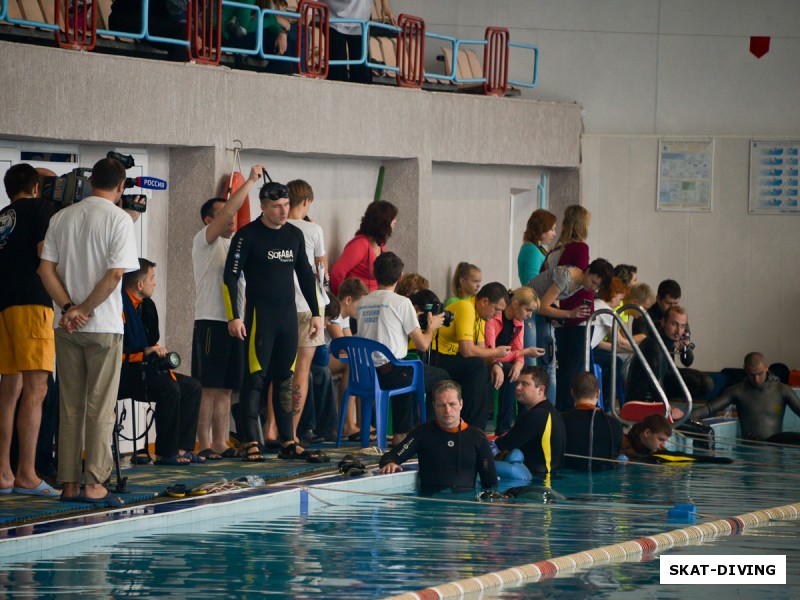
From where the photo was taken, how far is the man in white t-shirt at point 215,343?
895 centimetres

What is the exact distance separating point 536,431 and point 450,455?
91 cm

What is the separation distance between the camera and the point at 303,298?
383 inches

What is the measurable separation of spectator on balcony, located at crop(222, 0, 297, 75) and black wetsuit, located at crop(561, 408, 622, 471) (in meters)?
4.27

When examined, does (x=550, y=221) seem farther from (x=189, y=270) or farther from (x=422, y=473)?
(x=422, y=473)

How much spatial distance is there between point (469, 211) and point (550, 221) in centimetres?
205

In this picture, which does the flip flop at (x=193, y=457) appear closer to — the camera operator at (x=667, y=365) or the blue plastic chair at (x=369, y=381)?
the blue plastic chair at (x=369, y=381)

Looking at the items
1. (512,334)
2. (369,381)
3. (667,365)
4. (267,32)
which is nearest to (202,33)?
(267,32)

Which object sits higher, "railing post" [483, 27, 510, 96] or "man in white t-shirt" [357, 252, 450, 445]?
"railing post" [483, 27, 510, 96]

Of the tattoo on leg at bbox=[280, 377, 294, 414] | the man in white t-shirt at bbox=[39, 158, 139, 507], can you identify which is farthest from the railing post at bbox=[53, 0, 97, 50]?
the man in white t-shirt at bbox=[39, 158, 139, 507]

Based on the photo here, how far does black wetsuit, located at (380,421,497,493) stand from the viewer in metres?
8.10

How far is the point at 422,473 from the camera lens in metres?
8.25

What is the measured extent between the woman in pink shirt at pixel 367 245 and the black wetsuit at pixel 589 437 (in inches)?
95.9

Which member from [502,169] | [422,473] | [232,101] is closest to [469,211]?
[502,169]

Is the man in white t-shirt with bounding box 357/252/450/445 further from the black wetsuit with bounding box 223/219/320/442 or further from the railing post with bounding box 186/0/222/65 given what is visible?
the railing post with bounding box 186/0/222/65
